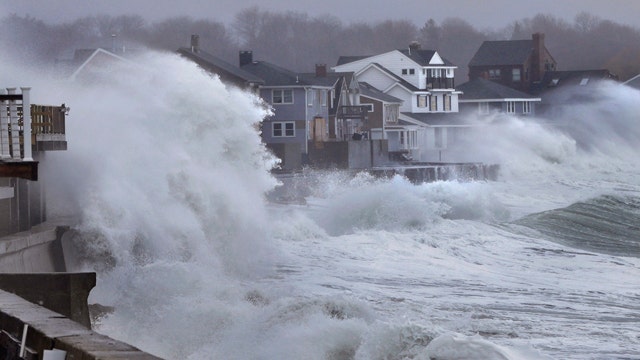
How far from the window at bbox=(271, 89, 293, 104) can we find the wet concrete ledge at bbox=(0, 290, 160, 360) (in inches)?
2076

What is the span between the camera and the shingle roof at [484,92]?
9019 cm

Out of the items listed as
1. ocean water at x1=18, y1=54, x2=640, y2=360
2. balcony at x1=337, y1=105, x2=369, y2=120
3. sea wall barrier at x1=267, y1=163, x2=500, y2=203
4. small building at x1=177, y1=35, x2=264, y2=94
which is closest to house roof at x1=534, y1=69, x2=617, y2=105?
balcony at x1=337, y1=105, x2=369, y2=120

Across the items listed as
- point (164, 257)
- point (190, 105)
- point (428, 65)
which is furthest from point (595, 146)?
point (164, 257)

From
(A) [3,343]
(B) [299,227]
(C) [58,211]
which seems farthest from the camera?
(B) [299,227]

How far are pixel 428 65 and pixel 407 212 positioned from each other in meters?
56.2

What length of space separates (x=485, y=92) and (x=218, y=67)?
37.2 meters

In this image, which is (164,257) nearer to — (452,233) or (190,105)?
(190,105)

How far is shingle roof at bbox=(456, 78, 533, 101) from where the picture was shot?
296ft

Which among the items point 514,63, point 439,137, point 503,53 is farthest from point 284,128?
point 503,53

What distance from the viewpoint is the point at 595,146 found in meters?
83.9

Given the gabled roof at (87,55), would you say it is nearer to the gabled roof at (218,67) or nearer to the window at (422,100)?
the gabled roof at (218,67)

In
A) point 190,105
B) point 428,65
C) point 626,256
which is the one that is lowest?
point 626,256

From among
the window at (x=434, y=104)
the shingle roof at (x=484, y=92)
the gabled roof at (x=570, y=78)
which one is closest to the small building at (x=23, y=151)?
the window at (x=434, y=104)

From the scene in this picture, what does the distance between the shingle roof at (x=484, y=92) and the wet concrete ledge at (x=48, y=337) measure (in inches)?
3190
